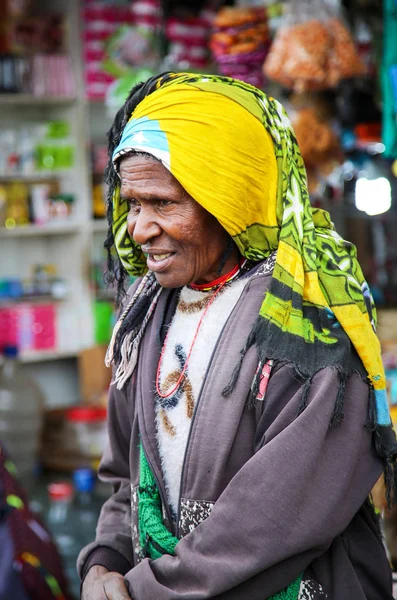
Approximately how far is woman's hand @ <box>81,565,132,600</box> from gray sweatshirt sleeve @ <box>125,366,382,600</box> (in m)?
0.09

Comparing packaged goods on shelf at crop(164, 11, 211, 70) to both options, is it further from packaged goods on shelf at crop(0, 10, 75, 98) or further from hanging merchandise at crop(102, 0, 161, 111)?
packaged goods on shelf at crop(0, 10, 75, 98)

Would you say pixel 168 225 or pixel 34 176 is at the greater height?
pixel 168 225

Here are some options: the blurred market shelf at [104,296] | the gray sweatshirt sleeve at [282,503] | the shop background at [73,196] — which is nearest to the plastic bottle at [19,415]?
the shop background at [73,196]

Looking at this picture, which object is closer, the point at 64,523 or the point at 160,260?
the point at 160,260

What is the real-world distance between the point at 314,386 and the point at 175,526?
0.36 meters

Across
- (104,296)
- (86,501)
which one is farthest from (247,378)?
(104,296)

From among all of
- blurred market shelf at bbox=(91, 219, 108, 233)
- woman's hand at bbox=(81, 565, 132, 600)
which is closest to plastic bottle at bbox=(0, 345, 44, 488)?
blurred market shelf at bbox=(91, 219, 108, 233)

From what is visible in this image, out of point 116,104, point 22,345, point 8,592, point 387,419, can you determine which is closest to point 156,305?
point 387,419

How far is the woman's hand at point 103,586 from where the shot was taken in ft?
4.79

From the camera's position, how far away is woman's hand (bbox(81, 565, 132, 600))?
146 centimetres

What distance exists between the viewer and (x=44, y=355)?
5453 millimetres

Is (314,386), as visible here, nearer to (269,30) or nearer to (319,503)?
(319,503)

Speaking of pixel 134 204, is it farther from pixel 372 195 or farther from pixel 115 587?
pixel 372 195

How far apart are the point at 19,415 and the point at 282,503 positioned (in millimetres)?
4143
